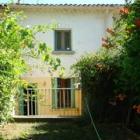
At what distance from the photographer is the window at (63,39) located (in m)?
25.7

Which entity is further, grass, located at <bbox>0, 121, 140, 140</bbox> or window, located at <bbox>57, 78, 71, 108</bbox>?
window, located at <bbox>57, 78, 71, 108</bbox>

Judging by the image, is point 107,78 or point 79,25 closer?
point 107,78

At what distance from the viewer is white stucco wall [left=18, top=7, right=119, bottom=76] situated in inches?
999

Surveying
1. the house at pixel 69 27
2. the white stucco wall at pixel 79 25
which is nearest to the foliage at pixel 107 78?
the house at pixel 69 27

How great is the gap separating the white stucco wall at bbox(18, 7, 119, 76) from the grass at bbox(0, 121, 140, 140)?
10.5 metres

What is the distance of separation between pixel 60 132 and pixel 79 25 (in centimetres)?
1290

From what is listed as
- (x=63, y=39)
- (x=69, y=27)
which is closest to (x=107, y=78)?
(x=69, y=27)

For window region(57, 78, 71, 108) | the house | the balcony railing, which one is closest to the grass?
the balcony railing

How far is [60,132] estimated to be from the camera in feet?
43.9

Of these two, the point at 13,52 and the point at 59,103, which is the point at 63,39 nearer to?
the point at 59,103

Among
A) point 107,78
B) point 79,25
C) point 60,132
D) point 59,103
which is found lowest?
point 60,132

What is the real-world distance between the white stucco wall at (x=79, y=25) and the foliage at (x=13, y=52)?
1318cm

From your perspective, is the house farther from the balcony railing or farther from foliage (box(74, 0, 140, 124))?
foliage (box(74, 0, 140, 124))

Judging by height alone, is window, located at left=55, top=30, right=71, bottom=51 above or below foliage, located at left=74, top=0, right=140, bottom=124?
above
